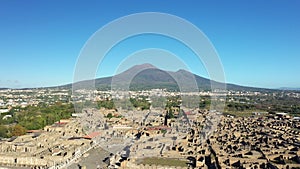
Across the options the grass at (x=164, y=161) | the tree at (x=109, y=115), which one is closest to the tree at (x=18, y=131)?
the tree at (x=109, y=115)

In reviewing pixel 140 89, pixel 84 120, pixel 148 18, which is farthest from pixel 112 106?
pixel 148 18

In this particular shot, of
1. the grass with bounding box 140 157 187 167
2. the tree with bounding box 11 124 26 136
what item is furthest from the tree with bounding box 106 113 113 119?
the grass with bounding box 140 157 187 167

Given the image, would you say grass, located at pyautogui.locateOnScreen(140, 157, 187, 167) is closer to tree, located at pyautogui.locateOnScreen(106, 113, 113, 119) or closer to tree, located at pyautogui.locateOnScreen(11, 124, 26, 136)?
tree, located at pyautogui.locateOnScreen(11, 124, 26, 136)

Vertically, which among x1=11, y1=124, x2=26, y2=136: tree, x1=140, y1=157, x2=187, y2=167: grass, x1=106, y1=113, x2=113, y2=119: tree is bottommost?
x1=11, y1=124, x2=26, y2=136: tree

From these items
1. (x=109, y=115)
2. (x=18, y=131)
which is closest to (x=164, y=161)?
(x=18, y=131)

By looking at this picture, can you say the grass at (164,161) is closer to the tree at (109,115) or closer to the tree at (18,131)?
the tree at (18,131)

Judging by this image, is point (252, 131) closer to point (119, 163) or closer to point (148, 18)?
point (119, 163)

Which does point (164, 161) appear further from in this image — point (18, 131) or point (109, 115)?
point (109, 115)

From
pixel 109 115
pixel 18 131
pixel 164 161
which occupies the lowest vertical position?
pixel 18 131
